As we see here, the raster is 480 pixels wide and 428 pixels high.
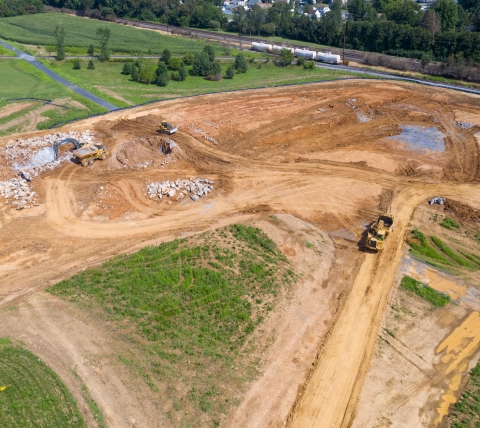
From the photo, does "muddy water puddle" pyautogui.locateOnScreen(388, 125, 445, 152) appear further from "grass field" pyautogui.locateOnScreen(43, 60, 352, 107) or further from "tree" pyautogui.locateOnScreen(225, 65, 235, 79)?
"tree" pyautogui.locateOnScreen(225, 65, 235, 79)

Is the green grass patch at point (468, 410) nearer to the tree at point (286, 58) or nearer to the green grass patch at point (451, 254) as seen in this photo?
the green grass patch at point (451, 254)

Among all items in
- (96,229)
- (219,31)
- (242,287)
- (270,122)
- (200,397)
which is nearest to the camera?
(200,397)

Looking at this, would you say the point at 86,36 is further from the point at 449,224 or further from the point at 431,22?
the point at 449,224

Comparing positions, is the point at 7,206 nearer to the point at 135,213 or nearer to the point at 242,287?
the point at 135,213

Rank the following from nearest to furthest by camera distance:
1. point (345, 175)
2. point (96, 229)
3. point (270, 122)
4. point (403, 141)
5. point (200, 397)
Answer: point (200, 397)
point (96, 229)
point (345, 175)
point (403, 141)
point (270, 122)

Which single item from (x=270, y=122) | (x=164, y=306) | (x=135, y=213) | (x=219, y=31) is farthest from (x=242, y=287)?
(x=219, y=31)

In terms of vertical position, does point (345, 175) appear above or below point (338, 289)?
above
